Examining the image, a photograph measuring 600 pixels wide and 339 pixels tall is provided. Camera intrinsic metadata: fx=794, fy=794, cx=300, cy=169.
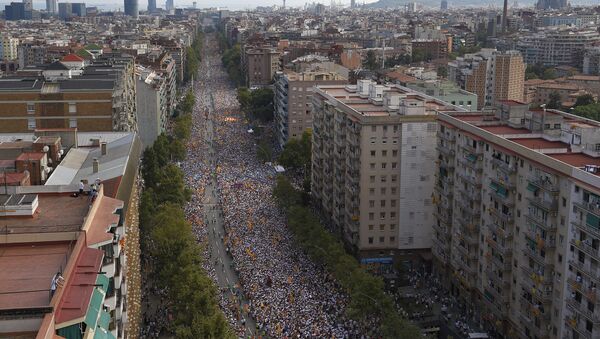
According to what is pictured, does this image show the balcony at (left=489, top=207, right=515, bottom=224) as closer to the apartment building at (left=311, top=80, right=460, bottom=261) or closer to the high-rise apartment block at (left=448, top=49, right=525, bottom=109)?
the apartment building at (left=311, top=80, right=460, bottom=261)

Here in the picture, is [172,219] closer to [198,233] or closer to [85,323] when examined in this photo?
[198,233]

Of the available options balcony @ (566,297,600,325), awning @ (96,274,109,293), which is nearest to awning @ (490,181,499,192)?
balcony @ (566,297,600,325)

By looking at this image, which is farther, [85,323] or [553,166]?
[553,166]

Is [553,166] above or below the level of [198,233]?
above

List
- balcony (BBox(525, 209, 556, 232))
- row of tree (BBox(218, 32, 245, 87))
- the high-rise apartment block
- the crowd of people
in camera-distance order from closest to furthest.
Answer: balcony (BBox(525, 209, 556, 232)) → the crowd of people → the high-rise apartment block → row of tree (BBox(218, 32, 245, 87))

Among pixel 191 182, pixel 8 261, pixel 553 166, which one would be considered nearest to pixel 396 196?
pixel 553 166

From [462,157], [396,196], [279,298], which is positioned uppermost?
[462,157]

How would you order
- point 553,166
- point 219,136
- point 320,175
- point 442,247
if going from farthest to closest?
point 219,136
point 320,175
point 442,247
point 553,166
